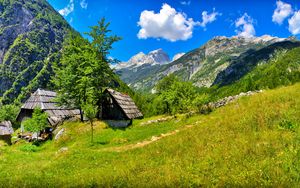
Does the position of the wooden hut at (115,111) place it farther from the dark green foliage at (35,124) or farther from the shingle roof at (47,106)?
the shingle roof at (47,106)

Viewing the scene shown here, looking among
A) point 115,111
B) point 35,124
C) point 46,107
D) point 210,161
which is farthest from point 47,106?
point 210,161

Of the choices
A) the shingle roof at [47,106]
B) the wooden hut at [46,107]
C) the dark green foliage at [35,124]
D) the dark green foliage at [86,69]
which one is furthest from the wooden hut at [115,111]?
the shingle roof at [47,106]

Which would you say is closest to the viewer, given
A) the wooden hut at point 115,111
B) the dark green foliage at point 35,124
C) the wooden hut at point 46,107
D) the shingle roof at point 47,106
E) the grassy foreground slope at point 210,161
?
the grassy foreground slope at point 210,161

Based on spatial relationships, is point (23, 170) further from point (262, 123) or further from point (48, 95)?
point (48, 95)

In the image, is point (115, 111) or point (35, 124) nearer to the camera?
point (35, 124)

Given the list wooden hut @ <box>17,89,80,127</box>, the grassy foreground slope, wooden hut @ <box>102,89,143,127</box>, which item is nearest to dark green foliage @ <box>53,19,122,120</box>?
wooden hut @ <box>102,89,143,127</box>

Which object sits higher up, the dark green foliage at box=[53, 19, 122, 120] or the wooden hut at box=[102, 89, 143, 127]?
the dark green foliage at box=[53, 19, 122, 120]

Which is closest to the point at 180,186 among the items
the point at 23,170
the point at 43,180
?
the point at 43,180

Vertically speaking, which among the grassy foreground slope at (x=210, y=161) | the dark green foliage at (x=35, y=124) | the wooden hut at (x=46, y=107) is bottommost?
the grassy foreground slope at (x=210, y=161)

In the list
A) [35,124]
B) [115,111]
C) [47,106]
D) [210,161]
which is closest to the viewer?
[210,161]

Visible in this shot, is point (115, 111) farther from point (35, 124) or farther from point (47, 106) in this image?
point (47, 106)

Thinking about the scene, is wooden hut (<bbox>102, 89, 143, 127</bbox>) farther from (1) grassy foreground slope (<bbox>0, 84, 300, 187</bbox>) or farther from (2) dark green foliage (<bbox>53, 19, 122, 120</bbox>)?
(1) grassy foreground slope (<bbox>0, 84, 300, 187</bbox>)

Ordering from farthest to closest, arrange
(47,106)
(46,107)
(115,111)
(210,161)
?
(47,106) → (46,107) → (115,111) → (210,161)

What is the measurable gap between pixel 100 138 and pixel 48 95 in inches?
1195
